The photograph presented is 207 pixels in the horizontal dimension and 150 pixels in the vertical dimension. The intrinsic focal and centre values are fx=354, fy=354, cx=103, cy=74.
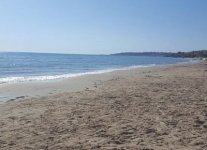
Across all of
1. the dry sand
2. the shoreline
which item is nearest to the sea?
the shoreline

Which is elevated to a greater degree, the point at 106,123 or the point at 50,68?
the point at 106,123

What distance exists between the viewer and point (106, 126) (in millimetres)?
8312

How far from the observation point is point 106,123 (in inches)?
340

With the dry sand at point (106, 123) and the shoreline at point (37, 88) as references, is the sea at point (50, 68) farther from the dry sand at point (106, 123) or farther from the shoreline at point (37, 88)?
the dry sand at point (106, 123)

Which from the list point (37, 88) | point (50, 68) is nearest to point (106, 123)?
point (37, 88)

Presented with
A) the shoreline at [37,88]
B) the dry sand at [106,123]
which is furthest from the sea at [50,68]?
the dry sand at [106,123]

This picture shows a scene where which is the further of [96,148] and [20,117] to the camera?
[20,117]

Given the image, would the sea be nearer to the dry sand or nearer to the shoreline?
the shoreline

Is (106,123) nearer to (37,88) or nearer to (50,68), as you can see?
(37,88)

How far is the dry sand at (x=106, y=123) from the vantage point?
688 cm

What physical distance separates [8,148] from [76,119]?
275cm

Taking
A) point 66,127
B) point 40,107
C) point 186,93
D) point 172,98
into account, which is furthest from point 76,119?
point 186,93

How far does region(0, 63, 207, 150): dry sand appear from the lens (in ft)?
22.6

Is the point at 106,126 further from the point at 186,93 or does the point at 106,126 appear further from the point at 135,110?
the point at 186,93
